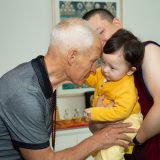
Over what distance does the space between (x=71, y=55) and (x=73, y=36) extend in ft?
0.27

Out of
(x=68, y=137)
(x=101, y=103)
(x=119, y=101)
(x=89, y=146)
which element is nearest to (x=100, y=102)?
(x=101, y=103)

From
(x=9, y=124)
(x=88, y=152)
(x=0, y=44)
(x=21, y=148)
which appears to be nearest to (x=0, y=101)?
(x=9, y=124)

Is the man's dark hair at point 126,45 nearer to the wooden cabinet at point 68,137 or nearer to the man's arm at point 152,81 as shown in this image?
the man's arm at point 152,81

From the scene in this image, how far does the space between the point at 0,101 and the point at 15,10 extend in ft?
5.72

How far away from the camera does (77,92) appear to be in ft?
9.93

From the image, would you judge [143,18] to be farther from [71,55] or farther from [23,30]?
[71,55]

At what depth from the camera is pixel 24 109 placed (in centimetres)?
122

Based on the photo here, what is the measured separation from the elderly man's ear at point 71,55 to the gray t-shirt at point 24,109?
0.16m

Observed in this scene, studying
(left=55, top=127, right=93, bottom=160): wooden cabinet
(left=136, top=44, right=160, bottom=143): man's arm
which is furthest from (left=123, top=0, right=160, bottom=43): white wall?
(left=136, top=44, right=160, bottom=143): man's arm

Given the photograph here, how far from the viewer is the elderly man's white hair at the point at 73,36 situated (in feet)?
4.24

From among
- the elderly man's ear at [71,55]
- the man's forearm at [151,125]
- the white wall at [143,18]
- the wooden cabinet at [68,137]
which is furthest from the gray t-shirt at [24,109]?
the white wall at [143,18]

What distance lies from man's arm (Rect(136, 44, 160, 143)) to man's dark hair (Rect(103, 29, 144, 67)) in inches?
2.1

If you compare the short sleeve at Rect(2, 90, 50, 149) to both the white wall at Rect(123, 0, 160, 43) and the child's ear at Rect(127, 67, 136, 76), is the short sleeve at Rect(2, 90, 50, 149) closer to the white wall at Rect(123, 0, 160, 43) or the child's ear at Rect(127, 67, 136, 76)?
the child's ear at Rect(127, 67, 136, 76)

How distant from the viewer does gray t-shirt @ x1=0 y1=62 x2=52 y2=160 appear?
1.23 m
